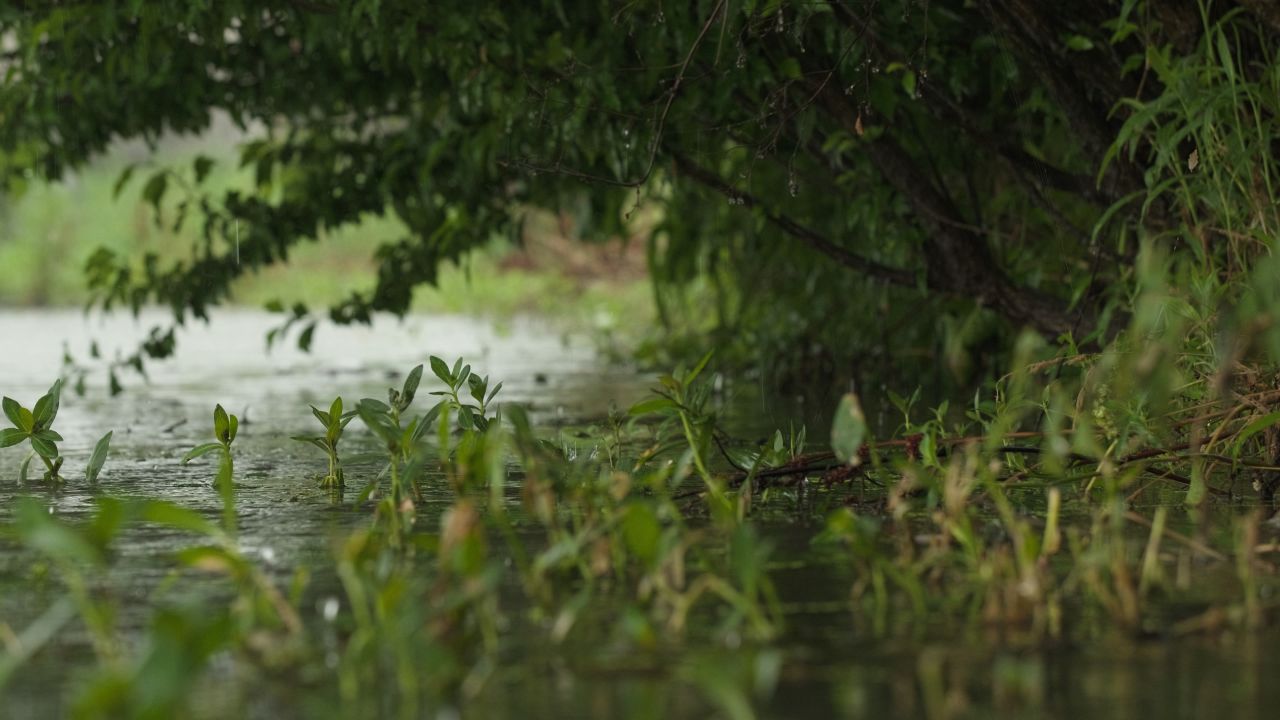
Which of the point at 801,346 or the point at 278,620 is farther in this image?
the point at 801,346

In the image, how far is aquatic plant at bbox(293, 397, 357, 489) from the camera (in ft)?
9.75

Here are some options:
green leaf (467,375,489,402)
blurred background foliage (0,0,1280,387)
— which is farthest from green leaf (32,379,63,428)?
blurred background foliage (0,0,1280,387)

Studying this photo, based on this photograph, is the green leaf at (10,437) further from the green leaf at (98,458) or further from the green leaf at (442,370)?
the green leaf at (442,370)

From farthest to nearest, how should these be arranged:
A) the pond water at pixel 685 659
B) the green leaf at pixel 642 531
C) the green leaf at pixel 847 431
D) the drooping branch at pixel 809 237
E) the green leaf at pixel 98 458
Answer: the drooping branch at pixel 809 237 → the green leaf at pixel 98 458 → the green leaf at pixel 847 431 → the green leaf at pixel 642 531 → the pond water at pixel 685 659

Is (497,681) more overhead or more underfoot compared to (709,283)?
more underfoot

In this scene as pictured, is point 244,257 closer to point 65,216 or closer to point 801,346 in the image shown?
point 801,346

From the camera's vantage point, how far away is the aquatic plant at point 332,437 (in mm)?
2971

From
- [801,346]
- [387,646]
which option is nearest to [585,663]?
[387,646]

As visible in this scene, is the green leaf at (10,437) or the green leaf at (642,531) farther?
the green leaf at (10,437)

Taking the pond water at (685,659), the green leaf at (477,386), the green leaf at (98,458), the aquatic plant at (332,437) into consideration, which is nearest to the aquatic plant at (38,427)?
the green leaf at (98,458)

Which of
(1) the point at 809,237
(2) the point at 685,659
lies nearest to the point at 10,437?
(2) the point at 685,659

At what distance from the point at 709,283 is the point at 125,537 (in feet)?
14.6

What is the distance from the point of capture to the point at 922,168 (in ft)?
14.0

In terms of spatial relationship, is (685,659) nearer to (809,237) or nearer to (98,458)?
(98,458)
